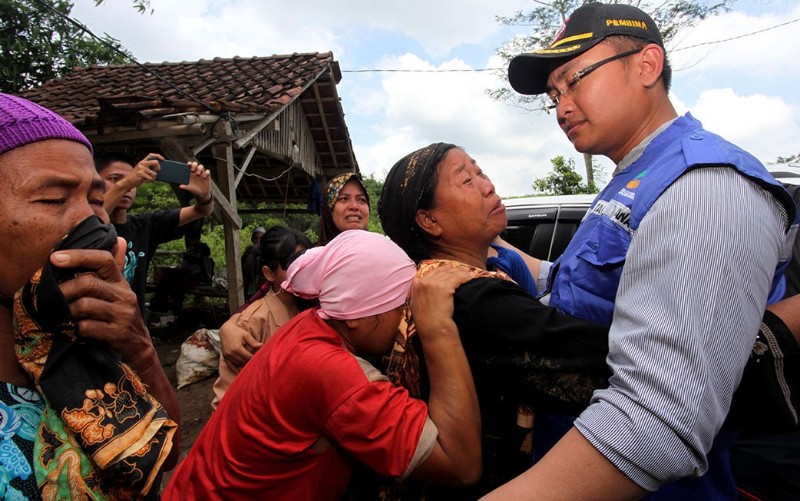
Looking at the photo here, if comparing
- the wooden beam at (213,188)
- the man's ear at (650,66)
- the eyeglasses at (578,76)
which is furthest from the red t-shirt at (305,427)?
the wooden beam at (213,188)

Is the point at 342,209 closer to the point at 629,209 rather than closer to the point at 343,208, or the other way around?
the point at 343,208

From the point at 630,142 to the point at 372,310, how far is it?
0.92 m

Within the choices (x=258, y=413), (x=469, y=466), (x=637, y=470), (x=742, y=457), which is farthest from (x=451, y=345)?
(x=742, y=457)

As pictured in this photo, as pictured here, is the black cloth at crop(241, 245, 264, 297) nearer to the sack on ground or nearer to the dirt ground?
the sack on ground

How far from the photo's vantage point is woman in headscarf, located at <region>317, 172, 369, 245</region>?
3.55 meters

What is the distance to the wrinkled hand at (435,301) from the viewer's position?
→ 1.17 meters

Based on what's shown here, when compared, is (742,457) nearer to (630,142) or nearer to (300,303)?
(630,142)

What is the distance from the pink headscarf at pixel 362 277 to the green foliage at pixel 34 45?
9.96 metres

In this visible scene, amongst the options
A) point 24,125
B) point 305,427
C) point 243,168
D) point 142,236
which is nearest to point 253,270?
point 142,236

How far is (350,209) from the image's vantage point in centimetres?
358

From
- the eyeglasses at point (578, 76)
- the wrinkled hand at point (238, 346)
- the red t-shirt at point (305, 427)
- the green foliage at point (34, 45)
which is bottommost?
the wrinkled hand at point (238, 346)

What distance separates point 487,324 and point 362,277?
45cm

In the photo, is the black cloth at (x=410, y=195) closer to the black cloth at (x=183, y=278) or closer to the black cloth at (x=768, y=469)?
the black cloth at (x=768, y=469)

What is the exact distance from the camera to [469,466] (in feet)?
3.83
